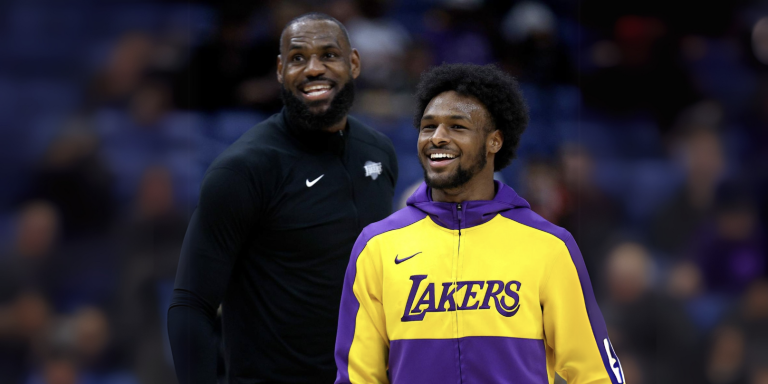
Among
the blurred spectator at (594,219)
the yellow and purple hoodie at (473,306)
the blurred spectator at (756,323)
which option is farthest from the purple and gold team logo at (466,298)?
the blurred spectator at (756,323)

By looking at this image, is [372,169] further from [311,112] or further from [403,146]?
[403,146]

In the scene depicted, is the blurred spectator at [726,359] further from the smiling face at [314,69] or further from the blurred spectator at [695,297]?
the smiling face at [314,69]

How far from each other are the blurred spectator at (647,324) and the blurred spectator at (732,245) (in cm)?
33

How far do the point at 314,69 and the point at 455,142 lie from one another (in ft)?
2.74

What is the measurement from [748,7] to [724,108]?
0.74 m

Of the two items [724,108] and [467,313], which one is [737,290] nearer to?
[724,108]

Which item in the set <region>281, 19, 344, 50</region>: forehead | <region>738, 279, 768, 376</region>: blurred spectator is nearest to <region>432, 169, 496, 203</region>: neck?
<region>281, 19, 344, 50</region>: forehead

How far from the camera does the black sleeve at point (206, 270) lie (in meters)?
2.43

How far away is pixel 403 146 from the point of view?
649 cm

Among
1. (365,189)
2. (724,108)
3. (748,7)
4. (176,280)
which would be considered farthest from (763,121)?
(176,280)

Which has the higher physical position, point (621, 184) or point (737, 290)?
point (621, 184)

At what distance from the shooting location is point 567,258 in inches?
77.5

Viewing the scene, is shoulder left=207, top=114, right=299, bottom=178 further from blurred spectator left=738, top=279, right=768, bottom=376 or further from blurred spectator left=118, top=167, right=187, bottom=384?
blurred spectator left=738, top=279, right=768, bottom=376

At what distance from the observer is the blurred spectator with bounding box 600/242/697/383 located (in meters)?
3.99
